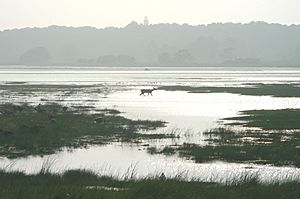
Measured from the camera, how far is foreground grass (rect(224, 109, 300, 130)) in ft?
124

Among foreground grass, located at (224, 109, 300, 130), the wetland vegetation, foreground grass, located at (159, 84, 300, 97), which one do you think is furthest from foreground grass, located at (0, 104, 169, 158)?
foreground grass, located at (159, 84, 300, 97)

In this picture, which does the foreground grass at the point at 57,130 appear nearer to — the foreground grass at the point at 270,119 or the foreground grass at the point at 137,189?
the foreground grass at the point at 270,119

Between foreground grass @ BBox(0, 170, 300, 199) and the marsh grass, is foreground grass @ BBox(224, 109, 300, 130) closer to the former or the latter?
the marsh grass

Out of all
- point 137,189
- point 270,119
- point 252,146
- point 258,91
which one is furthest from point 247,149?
point 258,91

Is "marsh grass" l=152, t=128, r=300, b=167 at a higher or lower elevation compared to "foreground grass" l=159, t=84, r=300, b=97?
higher

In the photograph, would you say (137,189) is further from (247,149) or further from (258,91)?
(258,91)

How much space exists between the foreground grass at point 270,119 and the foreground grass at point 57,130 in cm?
633

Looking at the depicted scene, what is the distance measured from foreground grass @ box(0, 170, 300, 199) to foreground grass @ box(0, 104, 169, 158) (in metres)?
8.46

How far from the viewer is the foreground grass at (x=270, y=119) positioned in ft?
124

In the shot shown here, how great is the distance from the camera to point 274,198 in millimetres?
16719

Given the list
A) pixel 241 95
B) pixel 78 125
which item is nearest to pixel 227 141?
pixel 78 125

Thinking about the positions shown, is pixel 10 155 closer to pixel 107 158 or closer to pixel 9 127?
pixel 107 158

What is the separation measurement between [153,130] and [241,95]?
35490 millimetres

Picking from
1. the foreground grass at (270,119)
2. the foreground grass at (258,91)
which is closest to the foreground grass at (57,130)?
the foreground grass at (270,119)
